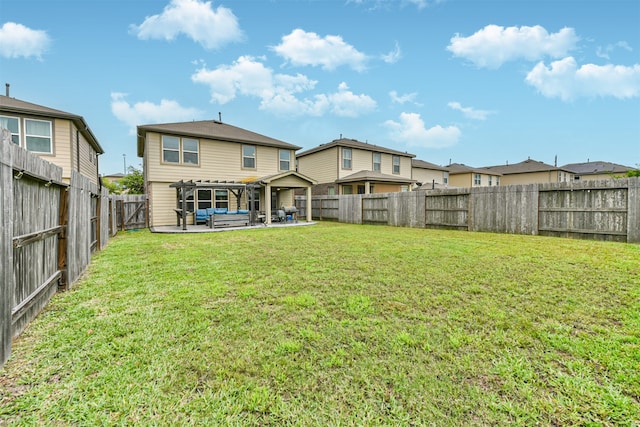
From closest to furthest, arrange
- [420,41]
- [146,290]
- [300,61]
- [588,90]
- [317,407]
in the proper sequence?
[317,407]
[146,290]
[420,41]
[300,61]
[588,90]

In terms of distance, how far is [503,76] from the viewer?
1719 cm

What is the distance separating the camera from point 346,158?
22609mm

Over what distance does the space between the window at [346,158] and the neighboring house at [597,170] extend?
3450 centimetres

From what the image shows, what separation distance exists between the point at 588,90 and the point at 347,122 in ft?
61.3

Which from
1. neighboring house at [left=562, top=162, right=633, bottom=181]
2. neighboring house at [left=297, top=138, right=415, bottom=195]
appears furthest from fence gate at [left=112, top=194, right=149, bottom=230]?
neighboring house at [left=562, top=162, right=633, bottom=181]

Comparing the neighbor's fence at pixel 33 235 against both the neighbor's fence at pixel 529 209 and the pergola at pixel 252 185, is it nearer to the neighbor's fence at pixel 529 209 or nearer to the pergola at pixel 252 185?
the pergola at pixel 252 185

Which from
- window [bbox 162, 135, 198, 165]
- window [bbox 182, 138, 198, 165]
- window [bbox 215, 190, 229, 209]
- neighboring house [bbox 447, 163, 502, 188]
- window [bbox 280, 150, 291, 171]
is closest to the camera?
window [bbox 162, 135, 198, 165]

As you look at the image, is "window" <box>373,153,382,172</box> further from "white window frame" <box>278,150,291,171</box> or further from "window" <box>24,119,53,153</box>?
"window" <box>24,119,53,153</box>

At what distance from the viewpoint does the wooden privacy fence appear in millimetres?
2389

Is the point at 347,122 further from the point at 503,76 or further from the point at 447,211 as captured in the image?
the point at 447,211

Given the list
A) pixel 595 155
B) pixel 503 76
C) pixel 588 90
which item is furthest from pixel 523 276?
pixel 595 155

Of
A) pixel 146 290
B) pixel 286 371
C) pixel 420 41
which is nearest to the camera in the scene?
pixel 286 371

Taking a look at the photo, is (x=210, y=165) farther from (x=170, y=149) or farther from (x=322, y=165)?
(x=322, y=165)

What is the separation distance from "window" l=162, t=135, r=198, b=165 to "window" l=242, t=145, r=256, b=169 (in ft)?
9.16
